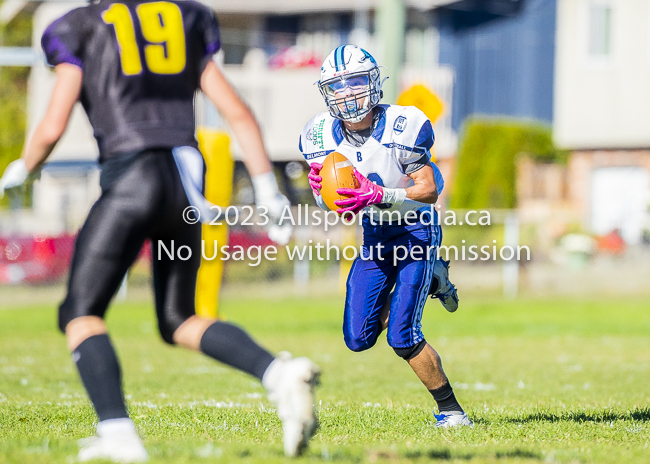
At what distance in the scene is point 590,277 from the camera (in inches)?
698

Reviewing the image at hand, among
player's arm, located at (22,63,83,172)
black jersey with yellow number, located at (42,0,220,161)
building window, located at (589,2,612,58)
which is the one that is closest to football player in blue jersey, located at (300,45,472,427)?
black jersey with yellow number, located at (42,0,220,161)

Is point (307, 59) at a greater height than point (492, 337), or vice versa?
point (307, 59)

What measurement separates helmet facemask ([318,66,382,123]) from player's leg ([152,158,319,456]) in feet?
4.23

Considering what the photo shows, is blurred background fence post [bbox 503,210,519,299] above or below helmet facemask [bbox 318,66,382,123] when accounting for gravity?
below

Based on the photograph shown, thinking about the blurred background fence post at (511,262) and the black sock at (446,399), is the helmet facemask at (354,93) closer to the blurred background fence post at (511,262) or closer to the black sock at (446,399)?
the black sock at (446,399)

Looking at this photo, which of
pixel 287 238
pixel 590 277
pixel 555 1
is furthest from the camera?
pixel 555 1

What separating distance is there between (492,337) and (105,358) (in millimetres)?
8834

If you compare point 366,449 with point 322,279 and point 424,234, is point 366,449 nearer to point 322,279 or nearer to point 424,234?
point 424,234

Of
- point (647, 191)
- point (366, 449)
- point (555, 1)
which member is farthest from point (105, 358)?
point (555, 1)

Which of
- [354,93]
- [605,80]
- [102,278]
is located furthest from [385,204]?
[605,80]

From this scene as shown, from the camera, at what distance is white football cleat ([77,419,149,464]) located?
11.1 feet

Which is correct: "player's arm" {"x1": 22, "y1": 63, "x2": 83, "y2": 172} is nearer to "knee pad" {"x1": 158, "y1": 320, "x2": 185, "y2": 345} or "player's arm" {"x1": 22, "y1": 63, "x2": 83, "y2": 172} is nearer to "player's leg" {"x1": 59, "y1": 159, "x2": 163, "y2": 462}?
"player's leg" {"x1": 59, "y1": 159, "x2": 163, "y2": 462}

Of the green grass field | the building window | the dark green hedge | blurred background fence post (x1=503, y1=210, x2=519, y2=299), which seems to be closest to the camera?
the green grass field

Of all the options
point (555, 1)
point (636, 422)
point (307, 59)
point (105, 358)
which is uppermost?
point (555, 1)
